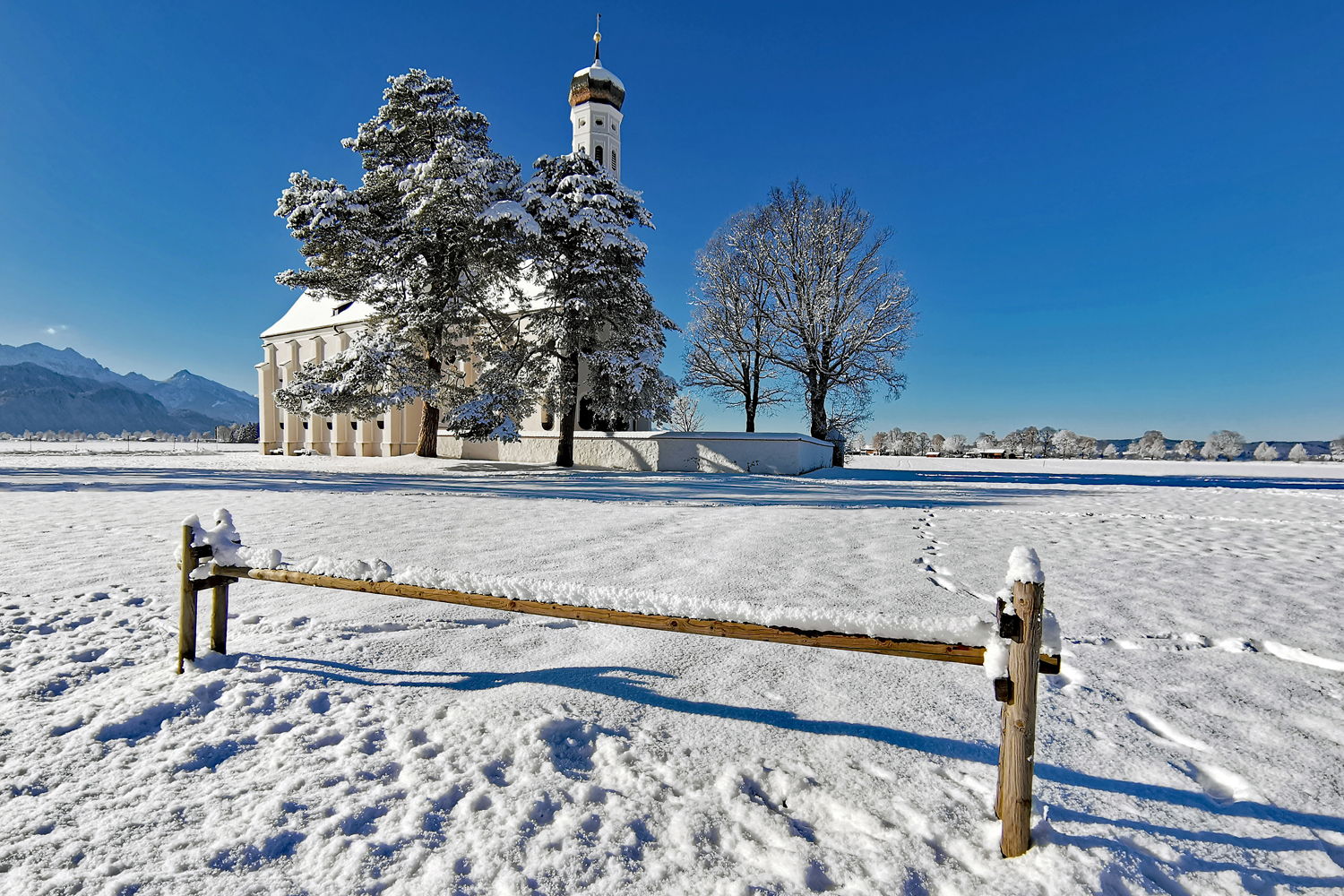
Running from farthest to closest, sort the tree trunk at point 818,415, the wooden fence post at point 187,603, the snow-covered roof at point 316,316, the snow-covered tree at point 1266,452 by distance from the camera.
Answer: the snow-covered tree at point 1266,452 → the snow-covered roof at point 316,316 → the tree trunk at point 818,415 → the wooden fence post at point 187,603

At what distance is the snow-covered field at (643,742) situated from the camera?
2.13 meters

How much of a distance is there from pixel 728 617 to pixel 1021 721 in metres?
1.24

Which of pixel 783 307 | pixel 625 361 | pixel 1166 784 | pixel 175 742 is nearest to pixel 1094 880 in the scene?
pixel 1166 784

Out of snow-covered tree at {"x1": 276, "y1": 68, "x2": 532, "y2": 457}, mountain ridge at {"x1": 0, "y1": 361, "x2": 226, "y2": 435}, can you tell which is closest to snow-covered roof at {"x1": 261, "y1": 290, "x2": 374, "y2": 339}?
snow-covered tree at {"x1": 276, "y1": 68, "x2": 532, "y2": 457}

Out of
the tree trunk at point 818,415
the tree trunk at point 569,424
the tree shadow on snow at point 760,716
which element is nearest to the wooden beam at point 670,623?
the tree shadow on snow at point 760,716

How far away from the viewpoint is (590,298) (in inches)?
777

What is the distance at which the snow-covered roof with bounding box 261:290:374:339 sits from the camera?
37031 millimetres

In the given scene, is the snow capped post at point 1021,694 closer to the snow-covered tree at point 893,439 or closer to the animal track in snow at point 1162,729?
the animal track in snow at point 1162,729

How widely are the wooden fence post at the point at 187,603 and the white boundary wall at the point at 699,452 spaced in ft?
61.7

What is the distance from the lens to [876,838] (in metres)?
2.29

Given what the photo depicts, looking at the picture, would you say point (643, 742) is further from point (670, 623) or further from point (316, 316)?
point (316, 316)

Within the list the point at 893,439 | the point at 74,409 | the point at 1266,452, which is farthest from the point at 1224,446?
the point at 74,409

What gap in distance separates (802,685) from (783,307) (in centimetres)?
2215

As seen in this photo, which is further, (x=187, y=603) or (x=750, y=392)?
(x=750, y=392)
